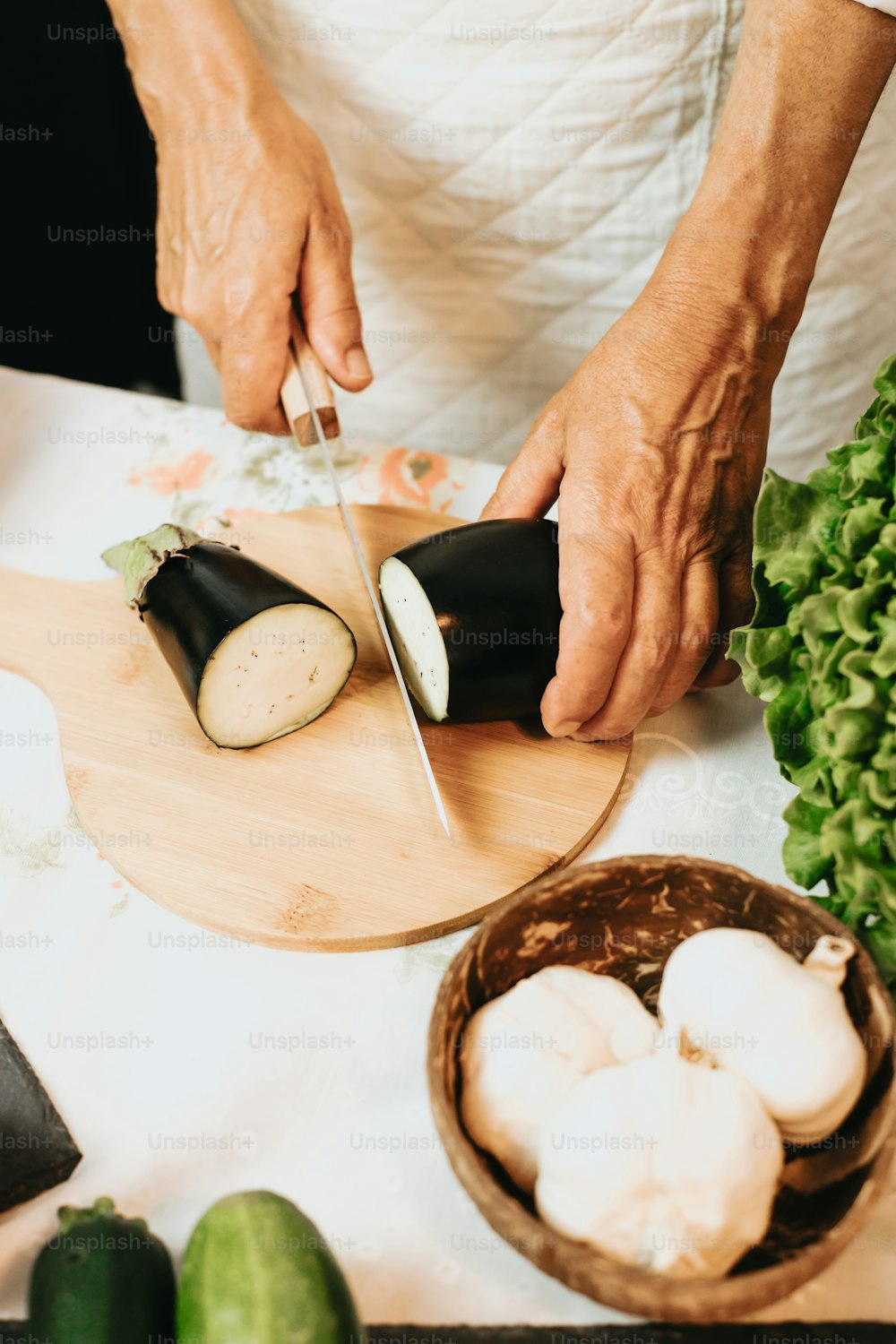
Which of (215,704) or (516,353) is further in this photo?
(516,353)

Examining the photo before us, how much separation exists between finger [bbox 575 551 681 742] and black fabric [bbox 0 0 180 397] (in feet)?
6.55

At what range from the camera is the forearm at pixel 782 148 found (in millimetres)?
1191

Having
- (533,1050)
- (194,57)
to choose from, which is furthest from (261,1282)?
(194,57)

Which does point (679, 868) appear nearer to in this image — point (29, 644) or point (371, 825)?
point (371, 825)

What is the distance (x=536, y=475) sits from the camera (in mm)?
1342

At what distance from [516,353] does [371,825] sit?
103 cm

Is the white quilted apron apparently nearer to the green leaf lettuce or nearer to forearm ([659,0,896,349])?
forearm ([659,0,896,349])

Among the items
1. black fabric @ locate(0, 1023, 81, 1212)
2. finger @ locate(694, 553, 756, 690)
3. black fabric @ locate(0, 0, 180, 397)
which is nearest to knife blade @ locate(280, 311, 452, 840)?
finger @ locate(694, 553, 756, 690)

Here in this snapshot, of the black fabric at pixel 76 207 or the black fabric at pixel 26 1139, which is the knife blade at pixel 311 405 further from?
the black fabric at pixel 76 207

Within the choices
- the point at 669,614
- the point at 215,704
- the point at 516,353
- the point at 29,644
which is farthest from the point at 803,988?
the point at 516,353

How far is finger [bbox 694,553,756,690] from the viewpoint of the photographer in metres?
1.29

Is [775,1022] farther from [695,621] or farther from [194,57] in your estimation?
[194,57]

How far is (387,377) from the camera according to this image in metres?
2.02

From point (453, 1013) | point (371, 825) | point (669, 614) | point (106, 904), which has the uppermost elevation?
point (669, 614)
